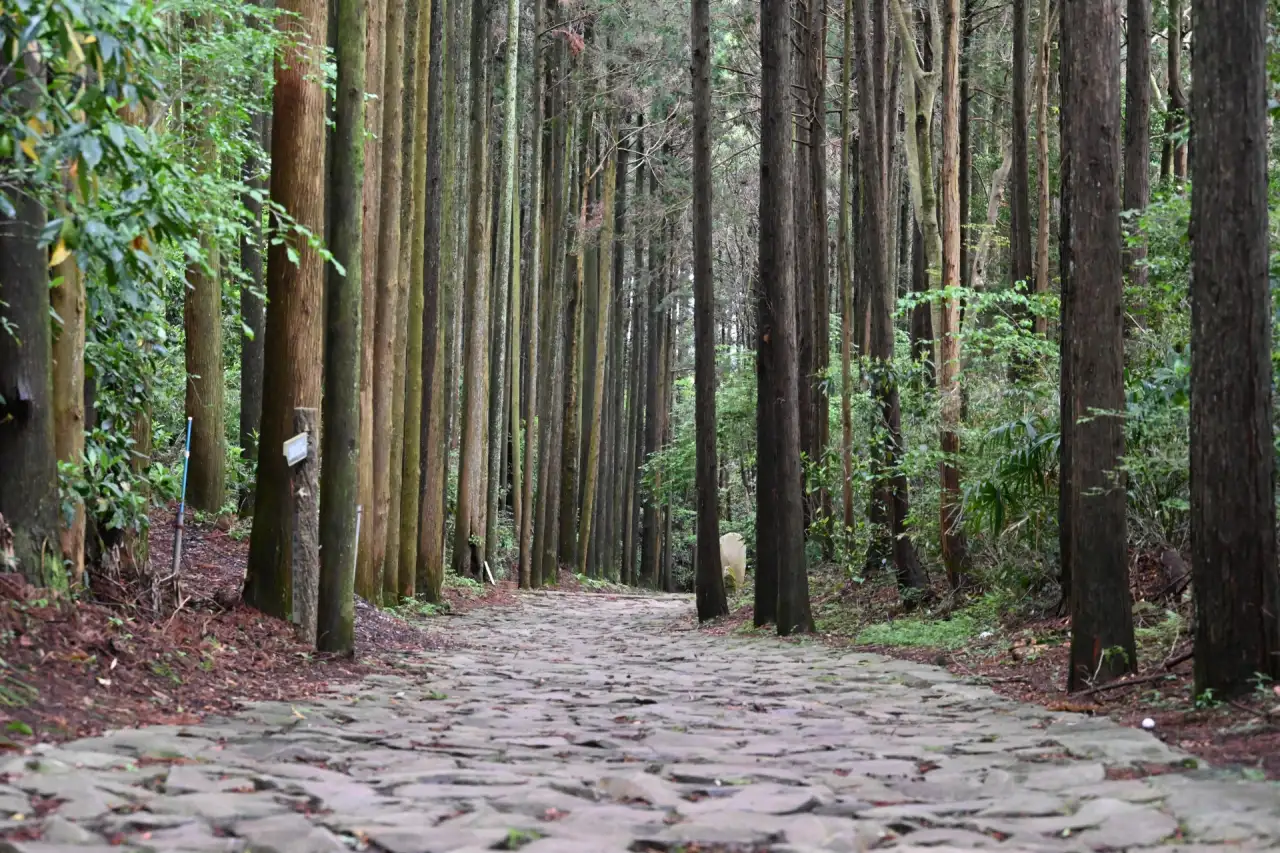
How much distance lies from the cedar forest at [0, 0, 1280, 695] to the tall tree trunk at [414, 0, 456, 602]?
2.8 inches

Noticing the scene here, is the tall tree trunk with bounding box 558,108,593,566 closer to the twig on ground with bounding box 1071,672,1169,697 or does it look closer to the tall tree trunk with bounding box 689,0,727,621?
the tall tree trunk with bounding box 689,0,727,621

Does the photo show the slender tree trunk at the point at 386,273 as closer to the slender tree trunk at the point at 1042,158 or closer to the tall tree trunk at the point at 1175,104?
the tall tree trunk at the point at 1175,104

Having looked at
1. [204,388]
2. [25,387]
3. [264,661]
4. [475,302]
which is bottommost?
[264,661]

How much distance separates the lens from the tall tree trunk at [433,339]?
18734 mm

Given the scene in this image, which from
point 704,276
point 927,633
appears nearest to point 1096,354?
point 927,633

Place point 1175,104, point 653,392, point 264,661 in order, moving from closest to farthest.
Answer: point 264,661
point 1175,104
point 653,392

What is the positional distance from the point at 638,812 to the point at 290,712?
3.13 metres

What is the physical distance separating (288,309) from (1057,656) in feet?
21.7

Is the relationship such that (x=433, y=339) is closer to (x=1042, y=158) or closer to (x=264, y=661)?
(x=1042, y=158)

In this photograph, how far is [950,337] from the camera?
48.6 ft

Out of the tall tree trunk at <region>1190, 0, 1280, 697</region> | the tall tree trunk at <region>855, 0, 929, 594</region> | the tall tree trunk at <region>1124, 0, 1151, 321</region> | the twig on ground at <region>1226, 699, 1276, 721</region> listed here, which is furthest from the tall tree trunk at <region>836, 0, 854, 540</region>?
A: the twig on ground at <region>1226, 699, 1276, 721</region>

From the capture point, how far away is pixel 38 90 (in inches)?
255

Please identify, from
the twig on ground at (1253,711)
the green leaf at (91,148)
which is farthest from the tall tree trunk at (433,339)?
the twig on ground at (1253,711)

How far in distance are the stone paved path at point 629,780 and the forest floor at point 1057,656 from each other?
31cm
